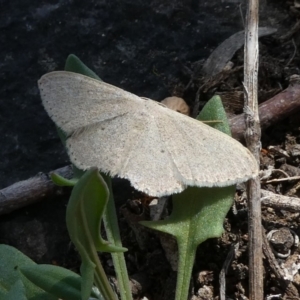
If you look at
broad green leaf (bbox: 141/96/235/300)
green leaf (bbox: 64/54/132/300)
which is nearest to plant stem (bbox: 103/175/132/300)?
green leaf (bbox: 64/54/132/300)

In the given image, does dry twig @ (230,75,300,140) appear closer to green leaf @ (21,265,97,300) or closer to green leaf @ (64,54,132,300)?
green leaf @ (64,54,132,300)

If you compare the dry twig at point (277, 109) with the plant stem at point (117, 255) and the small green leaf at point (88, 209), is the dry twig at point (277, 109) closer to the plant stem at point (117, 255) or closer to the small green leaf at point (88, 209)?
the plant stem at point (117, 255)

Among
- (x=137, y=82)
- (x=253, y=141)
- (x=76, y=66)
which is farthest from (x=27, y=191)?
(x=253, y=141)

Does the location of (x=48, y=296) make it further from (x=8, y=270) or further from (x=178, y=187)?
(x=178, y=187)

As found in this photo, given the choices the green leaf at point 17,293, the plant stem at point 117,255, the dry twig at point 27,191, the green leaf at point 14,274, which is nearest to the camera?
the green leaf at point 17,293

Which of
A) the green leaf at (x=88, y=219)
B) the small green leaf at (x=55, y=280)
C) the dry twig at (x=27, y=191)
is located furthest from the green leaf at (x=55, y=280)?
the dry twig at (x=27, y=191)

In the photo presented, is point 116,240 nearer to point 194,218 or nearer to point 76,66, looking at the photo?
point 194,218
